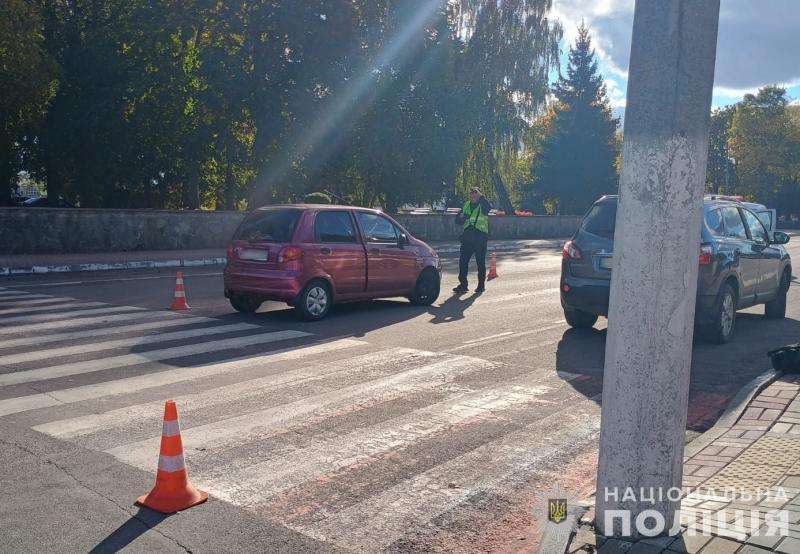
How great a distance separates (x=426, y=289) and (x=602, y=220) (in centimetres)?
398

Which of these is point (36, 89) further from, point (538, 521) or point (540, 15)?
point (540, 15)

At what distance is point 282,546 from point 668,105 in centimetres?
301

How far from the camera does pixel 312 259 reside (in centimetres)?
1145

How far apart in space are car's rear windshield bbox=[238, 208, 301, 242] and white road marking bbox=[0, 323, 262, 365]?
1334 millimetres

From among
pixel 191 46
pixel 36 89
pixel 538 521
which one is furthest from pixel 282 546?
pixel 191 46

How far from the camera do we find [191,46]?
3325cm

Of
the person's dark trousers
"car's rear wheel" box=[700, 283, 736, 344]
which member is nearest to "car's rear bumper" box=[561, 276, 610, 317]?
"car's rear wheel" box=[700, 283, 736, 344]

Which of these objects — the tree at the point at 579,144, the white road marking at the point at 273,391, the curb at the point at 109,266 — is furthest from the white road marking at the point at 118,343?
the tree at the point at 579,144

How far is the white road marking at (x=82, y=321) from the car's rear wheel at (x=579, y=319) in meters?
5.55

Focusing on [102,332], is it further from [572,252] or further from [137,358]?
[572,252]

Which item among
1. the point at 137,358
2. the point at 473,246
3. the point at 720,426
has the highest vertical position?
the point at 473,246

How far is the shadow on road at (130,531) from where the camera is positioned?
165 inches

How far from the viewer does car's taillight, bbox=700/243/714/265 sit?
991 centimetres

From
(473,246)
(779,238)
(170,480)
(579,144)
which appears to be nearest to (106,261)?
(473,246)
